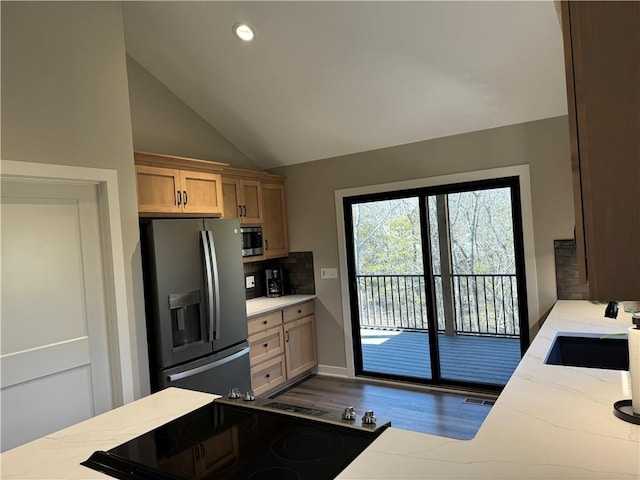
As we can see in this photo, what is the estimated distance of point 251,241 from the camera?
4.37 m

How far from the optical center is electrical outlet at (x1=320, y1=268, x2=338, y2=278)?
15.1ft

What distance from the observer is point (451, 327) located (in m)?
4.19

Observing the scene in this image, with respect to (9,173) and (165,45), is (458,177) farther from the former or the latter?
(9,173)

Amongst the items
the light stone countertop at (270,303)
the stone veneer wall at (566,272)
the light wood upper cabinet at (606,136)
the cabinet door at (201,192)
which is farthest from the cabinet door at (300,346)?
the light wood upper cabinet at (606,136)

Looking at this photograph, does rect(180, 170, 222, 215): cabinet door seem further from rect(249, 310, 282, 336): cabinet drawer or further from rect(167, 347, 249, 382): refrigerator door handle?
rect(167, 347, 249, 382): refrigerator door handle

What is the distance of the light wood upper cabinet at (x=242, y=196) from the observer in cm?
416

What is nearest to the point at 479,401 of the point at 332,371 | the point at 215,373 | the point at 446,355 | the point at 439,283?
the point at 446,355

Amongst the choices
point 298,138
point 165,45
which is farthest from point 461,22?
point 165,45

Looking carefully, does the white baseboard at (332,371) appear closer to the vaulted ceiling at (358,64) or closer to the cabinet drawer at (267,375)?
the cabinet drawer at (267,375)

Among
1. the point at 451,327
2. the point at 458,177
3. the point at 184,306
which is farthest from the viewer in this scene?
the point at 451,327

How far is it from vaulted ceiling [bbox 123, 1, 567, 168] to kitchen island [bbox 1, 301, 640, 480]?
85.0 inches

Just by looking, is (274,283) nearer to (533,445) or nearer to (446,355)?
(446,355)

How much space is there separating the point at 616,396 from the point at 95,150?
2830 millimetres

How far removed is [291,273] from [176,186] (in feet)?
5.92
